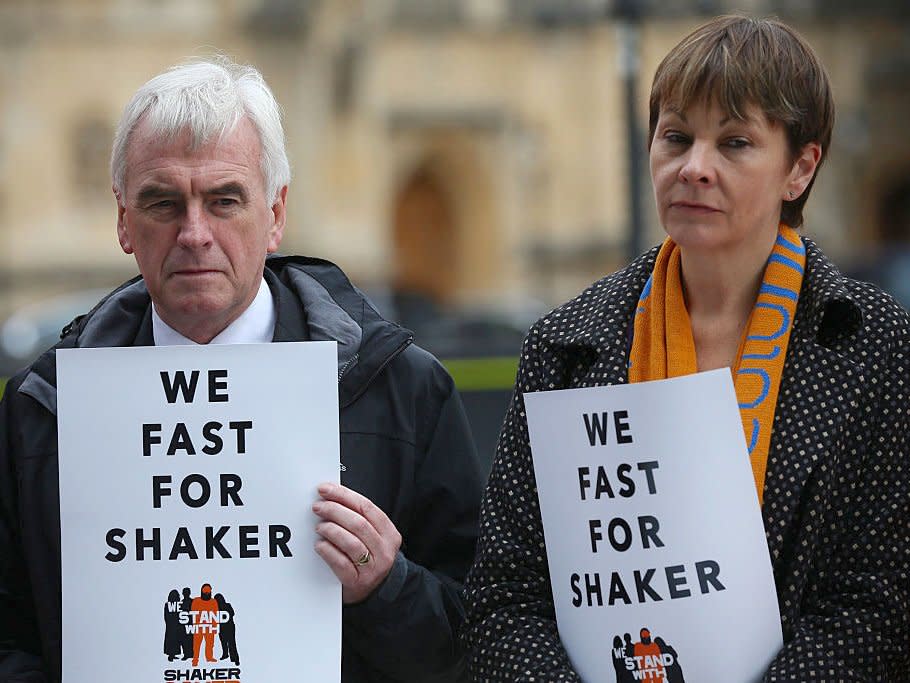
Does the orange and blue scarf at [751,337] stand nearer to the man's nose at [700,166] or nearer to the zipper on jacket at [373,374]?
the man's nose at [700,166]

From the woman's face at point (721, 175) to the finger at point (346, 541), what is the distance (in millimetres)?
841

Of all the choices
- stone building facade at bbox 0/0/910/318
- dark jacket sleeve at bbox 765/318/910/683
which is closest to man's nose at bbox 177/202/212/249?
dark jacket sleeve at bbox 765/318/910/683

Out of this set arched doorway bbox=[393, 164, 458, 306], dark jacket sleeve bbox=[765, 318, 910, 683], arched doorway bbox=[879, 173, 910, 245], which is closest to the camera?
dark jacket sleeve bbox=[765, 318, 910, 683]

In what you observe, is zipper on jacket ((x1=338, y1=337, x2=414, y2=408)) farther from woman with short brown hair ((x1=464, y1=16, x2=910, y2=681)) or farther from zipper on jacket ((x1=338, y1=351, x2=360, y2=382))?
woman with short brown hair ((x1=464, y1=16, x2=910, y2=681))

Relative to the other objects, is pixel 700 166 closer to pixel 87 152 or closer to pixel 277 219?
pixel 277 219

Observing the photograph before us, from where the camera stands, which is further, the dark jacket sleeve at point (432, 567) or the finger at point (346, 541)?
the dark jacket sleeve at point (432, 567)

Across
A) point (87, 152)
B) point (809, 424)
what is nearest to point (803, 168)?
point (809, 424)

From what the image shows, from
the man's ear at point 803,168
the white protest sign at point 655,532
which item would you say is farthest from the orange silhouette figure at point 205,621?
the man's ear at point 803,168

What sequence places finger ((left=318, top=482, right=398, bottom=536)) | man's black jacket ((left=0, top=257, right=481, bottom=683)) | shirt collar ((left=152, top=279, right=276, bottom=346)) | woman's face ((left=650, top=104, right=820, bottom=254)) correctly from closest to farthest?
woman's face ((left=650, top=104, right=820, bottom=254)), finger ((left=318, top=482, right=398, bottom=536)), man's black jacket ((left=0, top=257, right=481, bottom=683)), shirt collar ((left=152, top=279, right=276, bottom=346))

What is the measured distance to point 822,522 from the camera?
3240 millimetres

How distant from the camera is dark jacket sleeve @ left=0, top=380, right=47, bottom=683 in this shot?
11.8 ft

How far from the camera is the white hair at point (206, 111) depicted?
3.45m

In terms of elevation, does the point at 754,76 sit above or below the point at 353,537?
above

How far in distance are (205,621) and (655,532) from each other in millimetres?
886
